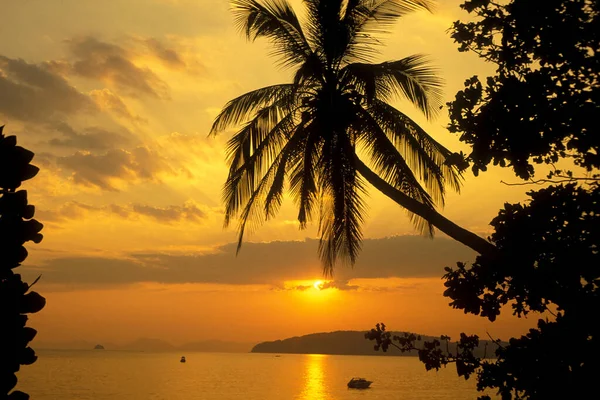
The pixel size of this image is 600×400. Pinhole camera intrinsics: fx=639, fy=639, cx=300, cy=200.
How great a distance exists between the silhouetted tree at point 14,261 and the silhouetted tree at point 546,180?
4747mm

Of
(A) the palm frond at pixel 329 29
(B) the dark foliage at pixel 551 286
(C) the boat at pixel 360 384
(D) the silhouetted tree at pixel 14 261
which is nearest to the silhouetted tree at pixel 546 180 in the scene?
(B) the dark foliage at pixel 551 286

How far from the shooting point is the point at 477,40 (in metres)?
7.23

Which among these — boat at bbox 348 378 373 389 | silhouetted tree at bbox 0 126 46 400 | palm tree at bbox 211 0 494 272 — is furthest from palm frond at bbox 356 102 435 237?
boat at bbox 348 378 373 389

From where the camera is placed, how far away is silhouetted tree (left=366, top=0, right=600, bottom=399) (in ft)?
20.4

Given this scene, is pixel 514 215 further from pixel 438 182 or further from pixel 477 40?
pixel 438 182

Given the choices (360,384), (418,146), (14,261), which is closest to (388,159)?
(418,146)

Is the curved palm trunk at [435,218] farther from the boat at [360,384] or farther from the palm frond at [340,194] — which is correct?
the boat at [360,384]

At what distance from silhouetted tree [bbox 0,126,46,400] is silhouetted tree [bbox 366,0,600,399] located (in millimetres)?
4747

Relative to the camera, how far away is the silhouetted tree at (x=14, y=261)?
374cm

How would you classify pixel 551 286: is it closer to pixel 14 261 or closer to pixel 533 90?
pixel 533 90

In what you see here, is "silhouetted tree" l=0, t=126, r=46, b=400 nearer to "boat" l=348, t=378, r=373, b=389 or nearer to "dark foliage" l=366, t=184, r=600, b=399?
"dark foliage" l=366, t=184, r=600, b=399

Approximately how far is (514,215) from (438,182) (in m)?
7.23

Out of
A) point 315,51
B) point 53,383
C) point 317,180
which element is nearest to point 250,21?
point 315,51

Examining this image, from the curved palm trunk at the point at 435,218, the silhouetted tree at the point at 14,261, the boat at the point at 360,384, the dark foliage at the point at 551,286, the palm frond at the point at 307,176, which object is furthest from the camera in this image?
the boat at the point at 360,384
